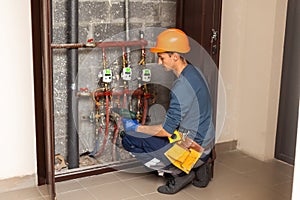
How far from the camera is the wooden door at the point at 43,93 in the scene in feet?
8.52

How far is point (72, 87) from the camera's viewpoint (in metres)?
3.15

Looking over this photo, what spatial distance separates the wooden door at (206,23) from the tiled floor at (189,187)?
858 millimetres

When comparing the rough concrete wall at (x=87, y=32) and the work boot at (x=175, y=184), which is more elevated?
the rough concrete wall at (x=87, y=32)

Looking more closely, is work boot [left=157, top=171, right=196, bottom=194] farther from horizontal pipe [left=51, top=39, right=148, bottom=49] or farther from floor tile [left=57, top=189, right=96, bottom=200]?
horizontal pipe [left=51, top=39, right=148, bottom=49]

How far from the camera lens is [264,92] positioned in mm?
3625

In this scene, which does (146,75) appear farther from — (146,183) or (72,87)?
(146,183)

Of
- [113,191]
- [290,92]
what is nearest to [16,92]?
[113,191]

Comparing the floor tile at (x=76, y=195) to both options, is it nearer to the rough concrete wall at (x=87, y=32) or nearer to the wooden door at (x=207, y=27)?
the rough concrete wall at (x=87, y=32)

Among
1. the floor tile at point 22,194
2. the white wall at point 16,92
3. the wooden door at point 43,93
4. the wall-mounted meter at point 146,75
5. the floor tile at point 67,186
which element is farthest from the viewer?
the wall-mounted meter at point 146,75

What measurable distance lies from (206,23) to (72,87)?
1.00m

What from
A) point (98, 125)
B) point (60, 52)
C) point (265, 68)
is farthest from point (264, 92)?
point (60, 52)

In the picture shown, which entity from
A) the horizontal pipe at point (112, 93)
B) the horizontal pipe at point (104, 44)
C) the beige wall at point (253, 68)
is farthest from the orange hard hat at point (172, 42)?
the beige wall at point (253, 68)

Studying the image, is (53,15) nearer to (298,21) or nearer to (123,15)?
(123,15)

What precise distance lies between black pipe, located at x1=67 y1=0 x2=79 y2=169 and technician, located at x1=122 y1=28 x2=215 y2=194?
36cm
